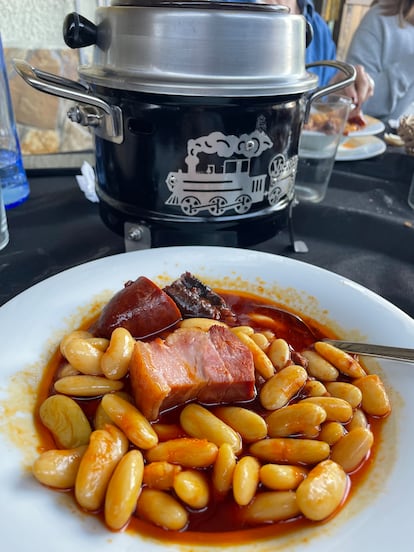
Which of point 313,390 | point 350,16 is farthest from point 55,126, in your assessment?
point 350,16

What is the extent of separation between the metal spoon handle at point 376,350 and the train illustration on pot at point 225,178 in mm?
330

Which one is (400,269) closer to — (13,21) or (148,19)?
(148,19)

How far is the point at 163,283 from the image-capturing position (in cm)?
92

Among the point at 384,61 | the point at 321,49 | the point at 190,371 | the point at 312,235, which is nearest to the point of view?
the point at 190,371

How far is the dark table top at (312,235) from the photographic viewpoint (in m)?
1.04

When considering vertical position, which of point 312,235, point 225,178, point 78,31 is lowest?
point 312,235

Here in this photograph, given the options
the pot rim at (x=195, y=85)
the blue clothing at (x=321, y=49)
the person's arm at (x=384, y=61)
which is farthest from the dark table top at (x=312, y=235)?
the person's arm at (x=384, y=61)

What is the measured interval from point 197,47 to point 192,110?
10 centimetres

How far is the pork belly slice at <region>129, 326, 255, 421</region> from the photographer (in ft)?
2.07

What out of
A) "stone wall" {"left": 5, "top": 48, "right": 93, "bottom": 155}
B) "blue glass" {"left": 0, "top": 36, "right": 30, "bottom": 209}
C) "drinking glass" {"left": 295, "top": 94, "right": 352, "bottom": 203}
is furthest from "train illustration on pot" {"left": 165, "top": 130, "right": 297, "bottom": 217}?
"stone wall" {"left": 5, "top": 48, "right": 93, "bottom": 155}

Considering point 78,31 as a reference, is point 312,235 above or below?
below

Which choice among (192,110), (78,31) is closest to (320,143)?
(192,110)

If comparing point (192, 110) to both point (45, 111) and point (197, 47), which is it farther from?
point (45, 111)

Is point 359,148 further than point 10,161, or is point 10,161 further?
point 359,148
